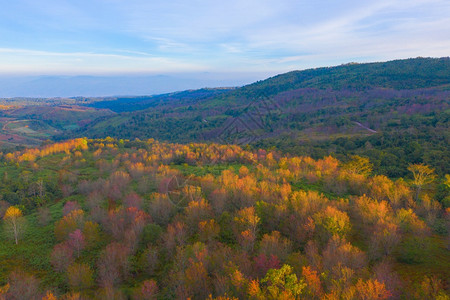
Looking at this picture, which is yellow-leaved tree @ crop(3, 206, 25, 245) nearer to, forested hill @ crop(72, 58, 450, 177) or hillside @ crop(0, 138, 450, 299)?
hillside @ crop(0, 138, 450, 299)

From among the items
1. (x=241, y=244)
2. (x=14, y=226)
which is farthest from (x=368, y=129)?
(x=14, y=226)

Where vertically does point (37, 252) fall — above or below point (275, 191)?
below

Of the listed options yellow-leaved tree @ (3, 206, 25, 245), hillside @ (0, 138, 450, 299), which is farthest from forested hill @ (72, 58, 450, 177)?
yellow-leaved tree @ (3, 206, 25, 245)

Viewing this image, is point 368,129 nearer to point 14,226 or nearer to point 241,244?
point 241,244

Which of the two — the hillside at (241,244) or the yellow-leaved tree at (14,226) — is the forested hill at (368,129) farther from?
the yellow-leaved tree at (14,226)

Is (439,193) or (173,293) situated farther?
(439,193)

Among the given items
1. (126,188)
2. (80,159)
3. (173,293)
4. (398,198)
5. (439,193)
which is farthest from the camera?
(80,159)

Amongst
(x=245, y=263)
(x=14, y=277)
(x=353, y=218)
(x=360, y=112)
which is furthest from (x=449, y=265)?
(x=360, y=112)

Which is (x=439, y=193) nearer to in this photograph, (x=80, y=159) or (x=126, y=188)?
(x=126, y=188)

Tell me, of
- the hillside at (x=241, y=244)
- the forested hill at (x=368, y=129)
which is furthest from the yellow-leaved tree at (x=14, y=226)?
the forested hill at (x=368, y=129)
